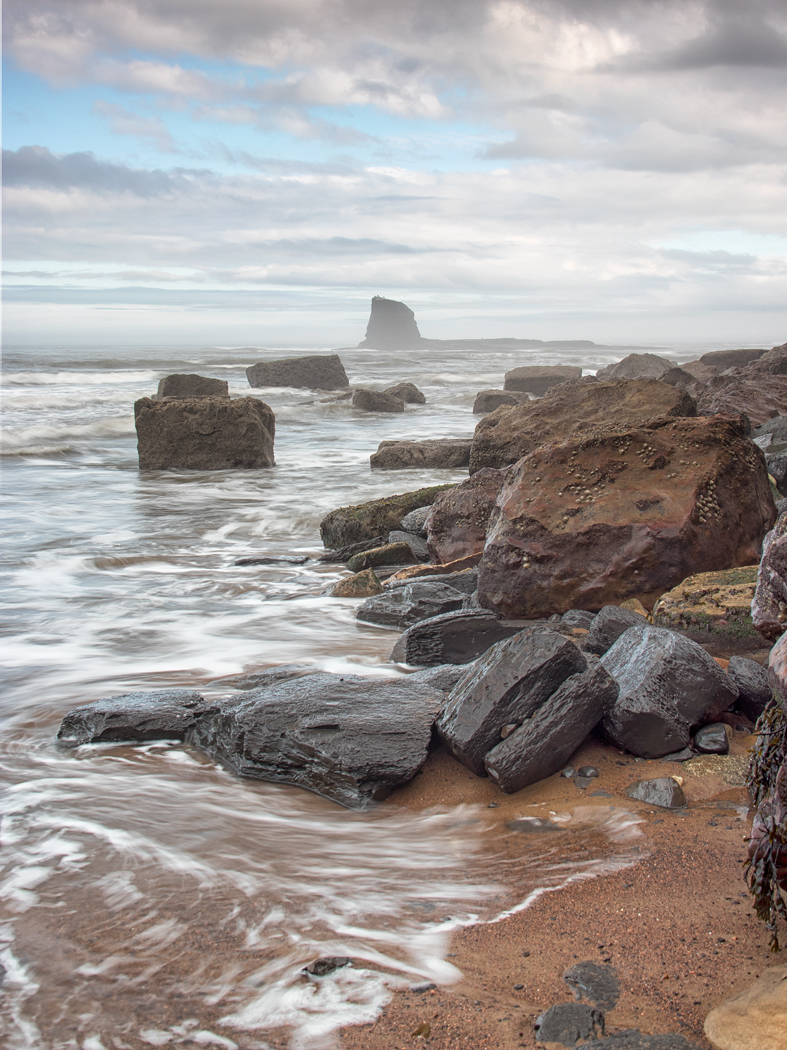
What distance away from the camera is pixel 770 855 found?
1998 millimetres

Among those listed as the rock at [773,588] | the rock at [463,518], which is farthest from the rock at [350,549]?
the rock at [773,588]

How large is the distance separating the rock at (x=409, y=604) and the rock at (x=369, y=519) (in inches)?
87.4

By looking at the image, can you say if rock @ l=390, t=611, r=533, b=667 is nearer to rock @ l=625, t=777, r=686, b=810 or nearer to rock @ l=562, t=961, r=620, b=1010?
rock @ l=625, t=777, r=686, b=810

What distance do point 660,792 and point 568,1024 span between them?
1209 millimetres

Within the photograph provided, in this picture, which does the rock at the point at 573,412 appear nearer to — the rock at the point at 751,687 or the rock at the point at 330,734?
the rock at the point at 751,687

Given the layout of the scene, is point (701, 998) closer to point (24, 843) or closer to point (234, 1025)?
point (234, 1025)

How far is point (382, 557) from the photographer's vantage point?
7.04 m

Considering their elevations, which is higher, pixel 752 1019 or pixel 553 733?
pixel 553 733

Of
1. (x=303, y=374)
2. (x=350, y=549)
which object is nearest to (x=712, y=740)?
(x=350, y=549)

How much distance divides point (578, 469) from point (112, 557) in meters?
4.73

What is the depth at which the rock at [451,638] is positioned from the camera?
4434 mm

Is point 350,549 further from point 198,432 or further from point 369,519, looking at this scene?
point 198,432

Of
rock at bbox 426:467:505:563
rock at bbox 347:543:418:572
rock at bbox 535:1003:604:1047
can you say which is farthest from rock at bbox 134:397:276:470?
rock at bbox 535:1003:604:1047

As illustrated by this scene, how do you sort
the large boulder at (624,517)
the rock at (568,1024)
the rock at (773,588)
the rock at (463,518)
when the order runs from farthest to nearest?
1. the rock at (463,518)
2. the large boulder at (624,517)
3. the rock at (773,588)
4. the rock at (568,1024)
